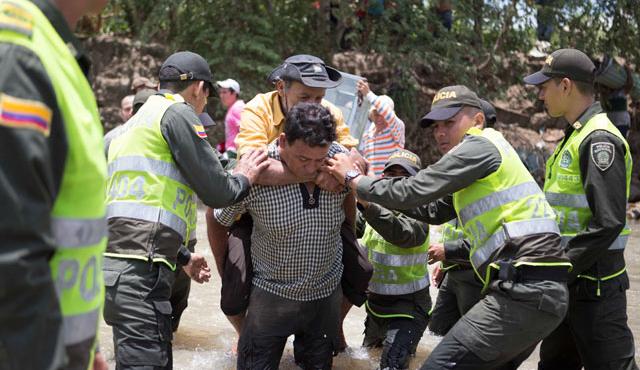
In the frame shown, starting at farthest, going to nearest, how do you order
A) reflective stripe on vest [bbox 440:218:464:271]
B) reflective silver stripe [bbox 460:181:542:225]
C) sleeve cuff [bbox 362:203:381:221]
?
reflective stripe on vest [bbox 440:218:464:271] → sleeve cuff [bbox 362:203:381:221] → reflective silver stripe [bbox 460:181:542:225]

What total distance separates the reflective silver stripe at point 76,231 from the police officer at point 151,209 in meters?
1.77

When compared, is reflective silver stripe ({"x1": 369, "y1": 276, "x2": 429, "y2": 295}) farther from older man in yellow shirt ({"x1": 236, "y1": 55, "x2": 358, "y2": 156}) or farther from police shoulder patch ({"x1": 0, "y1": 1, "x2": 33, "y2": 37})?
police shoulder patch ({"x1": 0, "y1": 1, "x2": 33, "y2": 37})

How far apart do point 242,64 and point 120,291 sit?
9277 mm

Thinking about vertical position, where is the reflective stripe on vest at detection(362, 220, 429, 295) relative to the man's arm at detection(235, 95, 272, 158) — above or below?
below

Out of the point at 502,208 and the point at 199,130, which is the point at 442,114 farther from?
the point at 199,130

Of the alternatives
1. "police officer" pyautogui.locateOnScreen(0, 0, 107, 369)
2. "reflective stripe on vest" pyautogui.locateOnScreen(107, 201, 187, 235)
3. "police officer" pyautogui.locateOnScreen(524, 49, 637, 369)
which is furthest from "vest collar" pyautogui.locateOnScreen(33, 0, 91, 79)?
"police officer" pyautogui.locateOnScreen(524, 49, 637, 369)

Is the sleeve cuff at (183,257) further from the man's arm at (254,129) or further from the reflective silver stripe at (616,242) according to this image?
the reflective silver stripe at (616,242)

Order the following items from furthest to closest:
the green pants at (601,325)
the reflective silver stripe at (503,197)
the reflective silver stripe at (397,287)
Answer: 1. the reflective silver stripe at (397,287)
2. the green pants at (601,325)
3. the reflective silver stripe at (503,197)

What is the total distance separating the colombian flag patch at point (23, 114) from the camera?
1.62 meters

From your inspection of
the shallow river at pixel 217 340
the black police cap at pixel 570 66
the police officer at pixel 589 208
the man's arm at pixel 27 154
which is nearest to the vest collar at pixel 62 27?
the man's arm at pixel 27 154

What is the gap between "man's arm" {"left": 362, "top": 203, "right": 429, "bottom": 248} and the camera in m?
4.80

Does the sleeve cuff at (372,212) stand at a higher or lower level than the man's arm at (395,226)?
higher

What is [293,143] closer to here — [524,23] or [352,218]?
[352,218]

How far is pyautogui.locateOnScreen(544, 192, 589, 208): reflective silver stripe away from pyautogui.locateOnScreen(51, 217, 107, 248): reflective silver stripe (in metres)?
3.11
